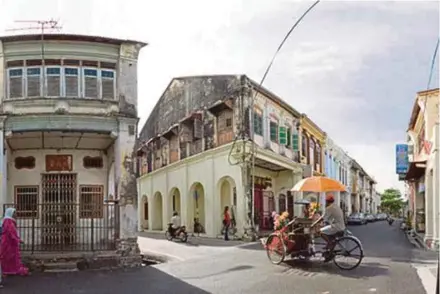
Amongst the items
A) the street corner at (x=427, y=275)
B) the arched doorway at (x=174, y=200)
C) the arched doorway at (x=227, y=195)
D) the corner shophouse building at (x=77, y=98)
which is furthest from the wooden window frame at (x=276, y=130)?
the street corner at (x=427, y=275)

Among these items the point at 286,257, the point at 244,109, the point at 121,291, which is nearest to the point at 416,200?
the point at 244,109

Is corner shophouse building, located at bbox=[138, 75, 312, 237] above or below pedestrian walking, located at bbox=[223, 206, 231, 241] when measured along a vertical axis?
above

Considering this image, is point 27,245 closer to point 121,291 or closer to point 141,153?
point 121,291

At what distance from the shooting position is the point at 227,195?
84.9 ft

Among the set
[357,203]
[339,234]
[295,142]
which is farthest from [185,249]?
[357,203]

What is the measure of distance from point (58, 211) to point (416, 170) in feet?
41.2

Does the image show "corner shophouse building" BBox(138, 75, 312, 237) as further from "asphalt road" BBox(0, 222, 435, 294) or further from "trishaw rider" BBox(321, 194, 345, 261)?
"trishaw rider" BBox(321, 194, 345, 261)

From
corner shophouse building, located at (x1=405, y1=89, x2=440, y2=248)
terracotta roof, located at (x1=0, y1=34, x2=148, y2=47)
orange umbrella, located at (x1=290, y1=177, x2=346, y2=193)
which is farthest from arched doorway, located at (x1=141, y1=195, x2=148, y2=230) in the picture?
orange umbrella, located at (x1=290, y1=177, x2=346, y2=193)

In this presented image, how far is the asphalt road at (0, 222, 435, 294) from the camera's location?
962 centimetres

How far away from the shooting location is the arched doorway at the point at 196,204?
27375 millimetres

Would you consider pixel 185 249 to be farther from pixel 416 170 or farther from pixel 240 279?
pixel 416 170

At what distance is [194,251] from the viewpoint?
18484 mm

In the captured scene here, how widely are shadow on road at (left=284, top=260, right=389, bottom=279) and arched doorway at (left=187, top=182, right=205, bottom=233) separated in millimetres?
14527

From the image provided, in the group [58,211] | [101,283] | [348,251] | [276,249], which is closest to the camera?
[101,283]
